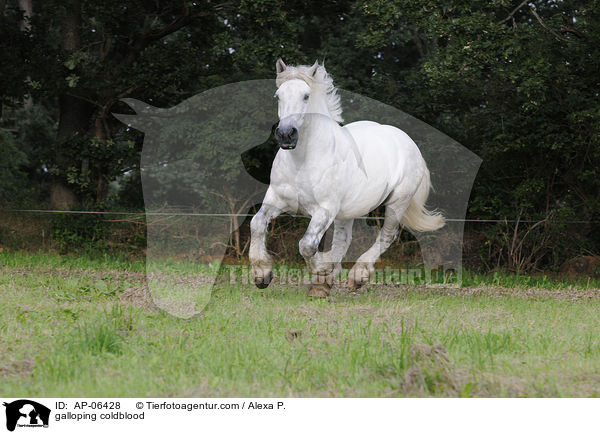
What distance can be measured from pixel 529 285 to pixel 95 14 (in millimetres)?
8741

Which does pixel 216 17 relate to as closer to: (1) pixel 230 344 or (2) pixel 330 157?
(2) pixel 330 157

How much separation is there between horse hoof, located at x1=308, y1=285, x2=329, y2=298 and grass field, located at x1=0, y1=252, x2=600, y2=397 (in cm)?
13

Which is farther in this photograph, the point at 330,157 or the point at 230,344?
the point at 330,157

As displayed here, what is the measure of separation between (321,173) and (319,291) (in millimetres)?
1248

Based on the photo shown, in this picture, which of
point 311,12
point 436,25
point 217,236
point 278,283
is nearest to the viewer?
point 278,283

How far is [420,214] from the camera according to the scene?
7.46m

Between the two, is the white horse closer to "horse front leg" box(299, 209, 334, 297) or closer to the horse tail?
"horse front leg" box(299, 209, 334, 297)

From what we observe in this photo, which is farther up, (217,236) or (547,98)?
(547,98)

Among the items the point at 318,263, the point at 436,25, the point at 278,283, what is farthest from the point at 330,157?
the point at 436,25

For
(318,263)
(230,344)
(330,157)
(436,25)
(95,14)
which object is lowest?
(230,344)

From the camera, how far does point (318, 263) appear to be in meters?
6.19
